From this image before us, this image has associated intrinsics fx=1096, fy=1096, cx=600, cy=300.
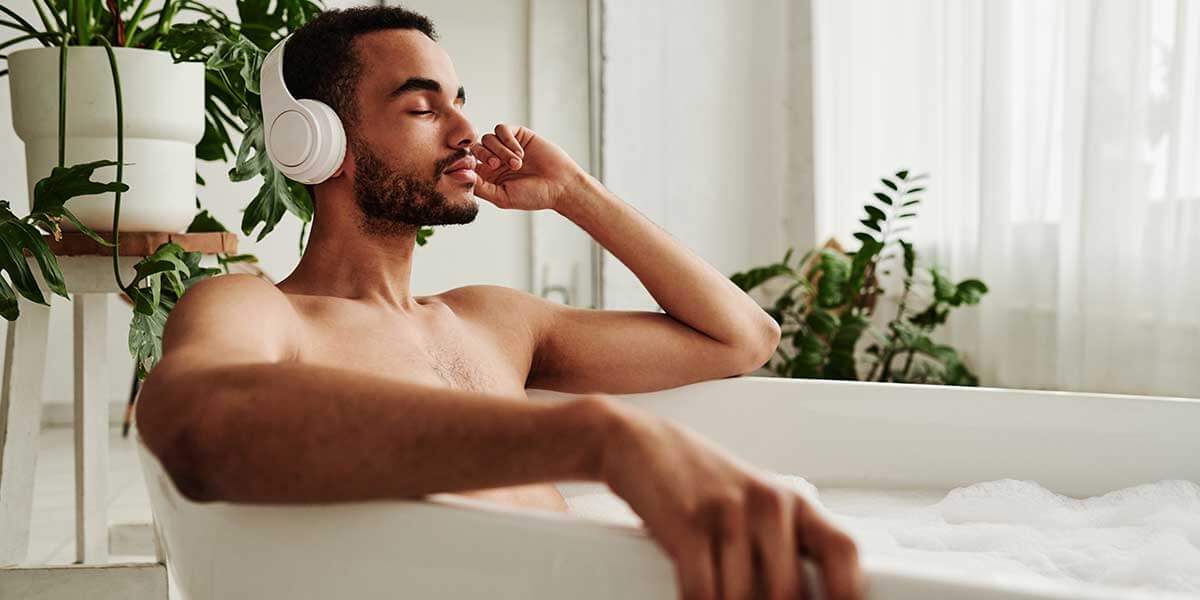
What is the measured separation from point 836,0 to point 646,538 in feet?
9.79

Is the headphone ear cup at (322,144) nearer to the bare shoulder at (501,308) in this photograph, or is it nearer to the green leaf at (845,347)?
the bare shoulder at (501,308)

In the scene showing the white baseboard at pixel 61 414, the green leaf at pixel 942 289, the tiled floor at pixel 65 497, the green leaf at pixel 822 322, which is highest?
the green leaf at pixel 942 289

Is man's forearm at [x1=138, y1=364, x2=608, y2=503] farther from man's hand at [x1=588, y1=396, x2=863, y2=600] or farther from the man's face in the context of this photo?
the man's face

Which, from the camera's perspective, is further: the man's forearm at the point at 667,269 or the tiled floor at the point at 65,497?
the tiled floor at the point at 65,497

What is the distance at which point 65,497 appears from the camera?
3.22 metres

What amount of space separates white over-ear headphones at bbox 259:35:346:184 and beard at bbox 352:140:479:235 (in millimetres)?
41

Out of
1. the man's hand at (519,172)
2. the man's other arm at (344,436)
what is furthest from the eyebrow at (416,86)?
the man's other arm at (344,436)

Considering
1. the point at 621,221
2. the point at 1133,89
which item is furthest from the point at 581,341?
the point at 1133,89

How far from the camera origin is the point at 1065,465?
4.94ft

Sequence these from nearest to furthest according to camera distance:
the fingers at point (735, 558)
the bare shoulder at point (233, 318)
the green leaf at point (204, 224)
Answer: the fingers at point (735, 558)
the bare shoulder at point (233, 318)
the green leaf at point (204, 224)

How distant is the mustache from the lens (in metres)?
1.38

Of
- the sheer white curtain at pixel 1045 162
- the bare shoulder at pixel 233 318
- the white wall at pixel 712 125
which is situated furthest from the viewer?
the white wall at pixel 712 125

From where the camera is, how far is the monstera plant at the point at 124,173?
4.49 feet

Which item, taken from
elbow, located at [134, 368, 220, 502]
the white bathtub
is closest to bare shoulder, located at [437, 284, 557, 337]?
the white bathtub
